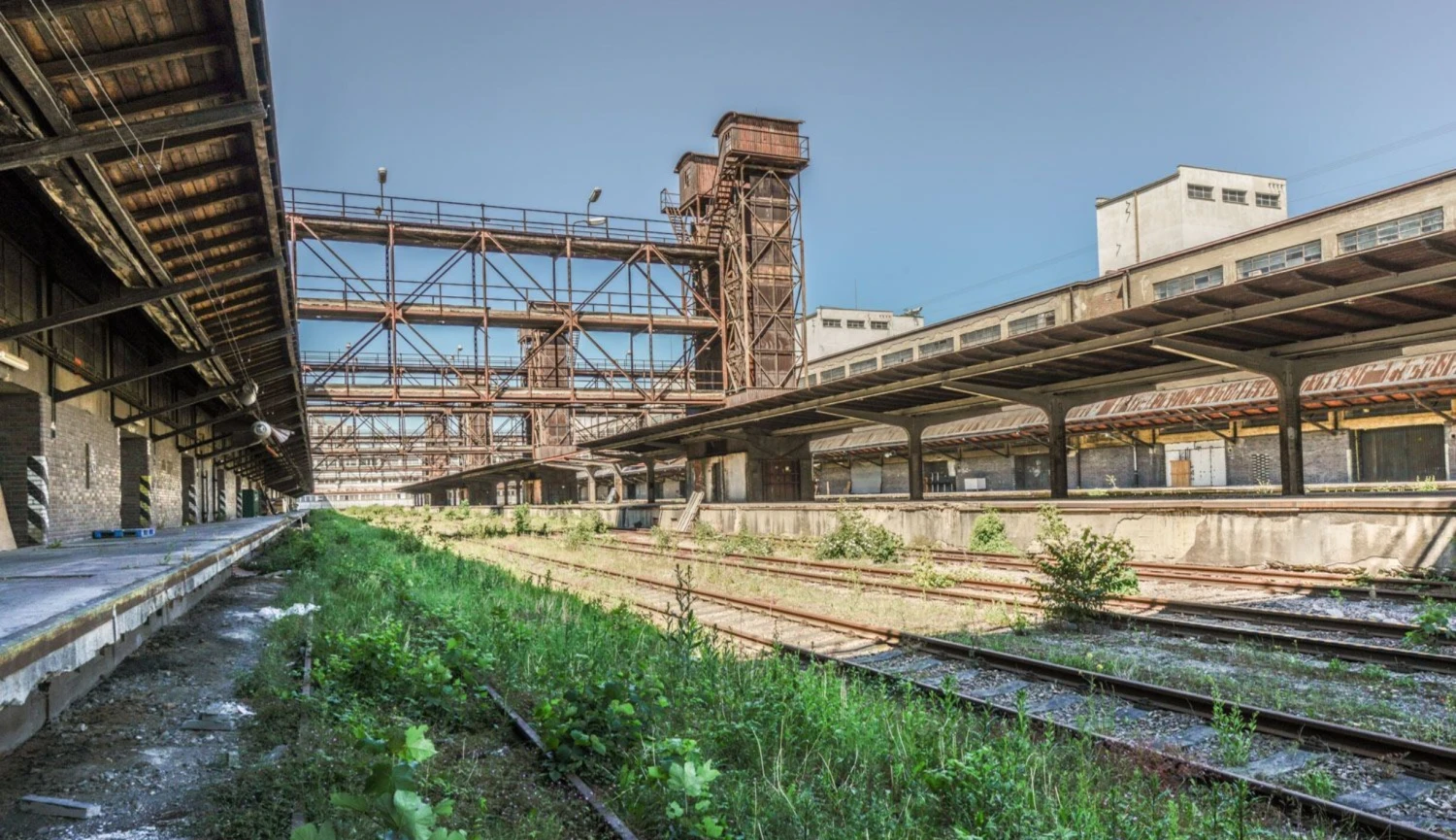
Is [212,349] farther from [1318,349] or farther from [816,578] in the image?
[1318,349]

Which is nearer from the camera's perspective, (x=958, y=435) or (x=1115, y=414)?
(x=1115, y=414)

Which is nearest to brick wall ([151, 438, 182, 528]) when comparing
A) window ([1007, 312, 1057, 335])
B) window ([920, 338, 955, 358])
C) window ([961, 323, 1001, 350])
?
window ([1007, 312, 1057, 335])

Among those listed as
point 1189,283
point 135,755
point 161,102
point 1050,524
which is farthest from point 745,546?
point 1189,283

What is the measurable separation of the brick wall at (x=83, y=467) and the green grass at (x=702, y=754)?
24.3 feet

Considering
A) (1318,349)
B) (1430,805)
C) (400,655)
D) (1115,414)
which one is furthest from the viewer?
(1115,414)

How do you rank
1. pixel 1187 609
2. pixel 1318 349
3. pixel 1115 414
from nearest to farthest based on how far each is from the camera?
A: pixel 1187 609 → pixel 1318 349 → pixel 1115 414

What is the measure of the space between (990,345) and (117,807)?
13848 millimetres

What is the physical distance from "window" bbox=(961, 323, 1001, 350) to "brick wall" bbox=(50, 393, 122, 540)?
3006cm

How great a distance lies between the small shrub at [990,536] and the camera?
16.3 metres

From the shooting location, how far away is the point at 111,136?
6199mm

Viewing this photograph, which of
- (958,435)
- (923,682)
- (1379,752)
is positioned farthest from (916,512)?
(958,435)

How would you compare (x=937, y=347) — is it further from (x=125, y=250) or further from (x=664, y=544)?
(x=125, y=250)

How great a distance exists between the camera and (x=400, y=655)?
646 centimetres

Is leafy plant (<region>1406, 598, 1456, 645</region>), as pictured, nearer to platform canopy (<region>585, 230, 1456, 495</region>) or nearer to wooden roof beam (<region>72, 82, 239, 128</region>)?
platform canopy (<region>585, 230, 1456, 495</region>)
